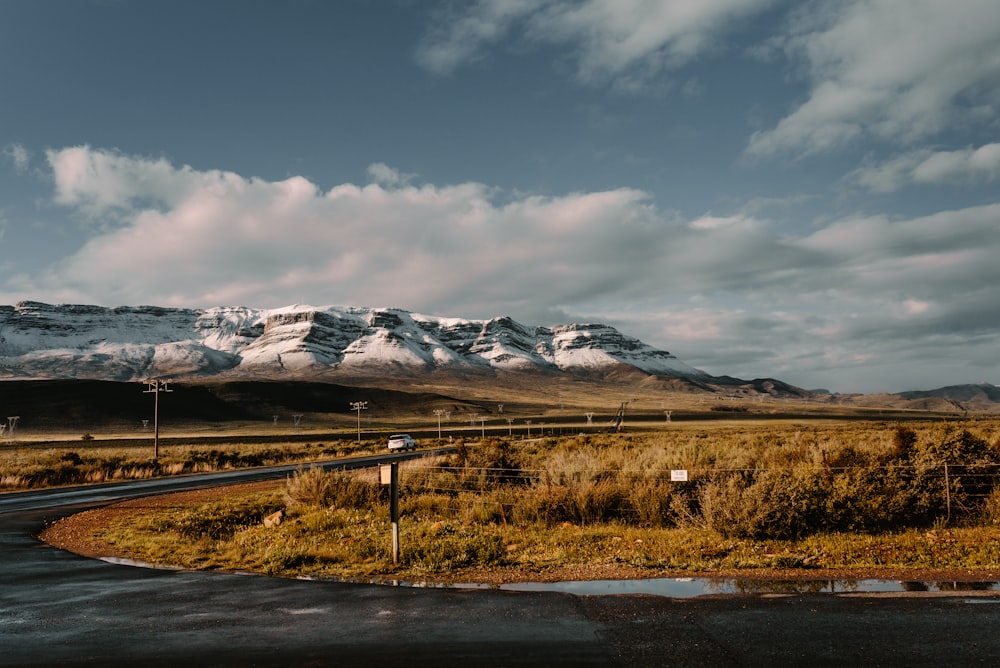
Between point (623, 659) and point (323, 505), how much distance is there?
46.4 feet

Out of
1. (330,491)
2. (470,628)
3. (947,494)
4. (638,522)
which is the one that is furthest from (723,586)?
(330,491)

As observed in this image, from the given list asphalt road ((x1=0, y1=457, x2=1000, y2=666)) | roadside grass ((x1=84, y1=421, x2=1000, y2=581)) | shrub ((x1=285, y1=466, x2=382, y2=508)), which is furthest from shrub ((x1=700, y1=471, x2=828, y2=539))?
shrub ((x1=285, y1=466, x2=382, y2=508))

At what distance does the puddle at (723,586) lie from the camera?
937cm

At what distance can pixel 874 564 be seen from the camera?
1105 cm

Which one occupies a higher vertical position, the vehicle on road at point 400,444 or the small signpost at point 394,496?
the small signpost at point 394,496

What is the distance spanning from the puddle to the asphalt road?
39cm

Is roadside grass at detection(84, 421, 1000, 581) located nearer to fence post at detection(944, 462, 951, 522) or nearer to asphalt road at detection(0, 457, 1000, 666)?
fence post at detection(944, 462, 951, 522)

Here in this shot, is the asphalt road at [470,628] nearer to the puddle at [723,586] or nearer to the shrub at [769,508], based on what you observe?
the puddle at [723,586]

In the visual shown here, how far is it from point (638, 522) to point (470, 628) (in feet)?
28.3

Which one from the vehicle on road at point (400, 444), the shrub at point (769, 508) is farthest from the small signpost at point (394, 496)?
the vehicle on road at point (400, 444)

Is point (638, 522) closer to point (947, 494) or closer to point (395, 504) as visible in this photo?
point (395, 504)

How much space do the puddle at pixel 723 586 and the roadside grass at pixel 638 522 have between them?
2.43 ft

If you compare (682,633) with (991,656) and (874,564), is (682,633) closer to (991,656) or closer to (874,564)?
(991,656)

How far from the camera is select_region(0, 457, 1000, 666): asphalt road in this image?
267 inches
